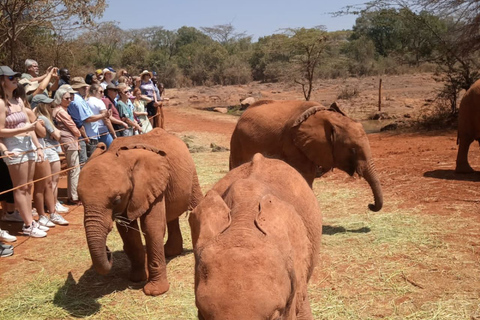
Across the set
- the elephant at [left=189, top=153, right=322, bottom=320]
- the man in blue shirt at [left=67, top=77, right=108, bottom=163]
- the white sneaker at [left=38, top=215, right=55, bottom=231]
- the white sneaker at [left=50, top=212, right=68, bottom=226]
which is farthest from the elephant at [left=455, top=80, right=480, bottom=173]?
the elephant at [left=189, top=153, right=322, bottom=320]

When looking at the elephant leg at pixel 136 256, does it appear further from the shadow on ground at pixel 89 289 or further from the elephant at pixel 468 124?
the elephant at pixel 468 124

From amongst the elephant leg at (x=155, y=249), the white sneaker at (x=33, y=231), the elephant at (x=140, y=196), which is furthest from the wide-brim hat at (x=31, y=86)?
the elephant leg at (x=155, y=249)

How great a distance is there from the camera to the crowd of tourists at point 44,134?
6391mm

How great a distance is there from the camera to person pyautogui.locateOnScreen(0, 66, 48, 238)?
6152mm

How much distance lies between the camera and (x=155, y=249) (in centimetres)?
537

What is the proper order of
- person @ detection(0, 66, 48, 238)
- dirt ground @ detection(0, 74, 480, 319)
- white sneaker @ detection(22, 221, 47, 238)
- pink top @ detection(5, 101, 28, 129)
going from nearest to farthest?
dirt ground @ detection(0, 74, 480, 319)
person @ detection(0, 66, 48, 238)
pink top @ detection(5, 101, 28, 129)
white sneaker @ detection(22, 221, 47, 238)

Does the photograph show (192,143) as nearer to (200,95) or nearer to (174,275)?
(174,275)

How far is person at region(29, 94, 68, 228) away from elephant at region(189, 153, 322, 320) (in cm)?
514

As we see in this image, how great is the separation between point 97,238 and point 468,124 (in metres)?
8.62

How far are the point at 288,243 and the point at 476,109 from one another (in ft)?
29.8

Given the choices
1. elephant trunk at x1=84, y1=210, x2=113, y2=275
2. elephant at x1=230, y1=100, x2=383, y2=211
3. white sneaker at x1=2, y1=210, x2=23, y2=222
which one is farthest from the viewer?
white sneaker at x1=2, y1=210, x2=23, y2=222

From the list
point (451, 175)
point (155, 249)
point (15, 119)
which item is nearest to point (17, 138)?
point (15, 119)

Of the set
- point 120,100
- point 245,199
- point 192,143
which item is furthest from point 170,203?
point 192,143

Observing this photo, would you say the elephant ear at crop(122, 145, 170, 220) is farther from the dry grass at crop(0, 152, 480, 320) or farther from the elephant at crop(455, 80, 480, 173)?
the elephant at crop(455, 80, 480, 173)
